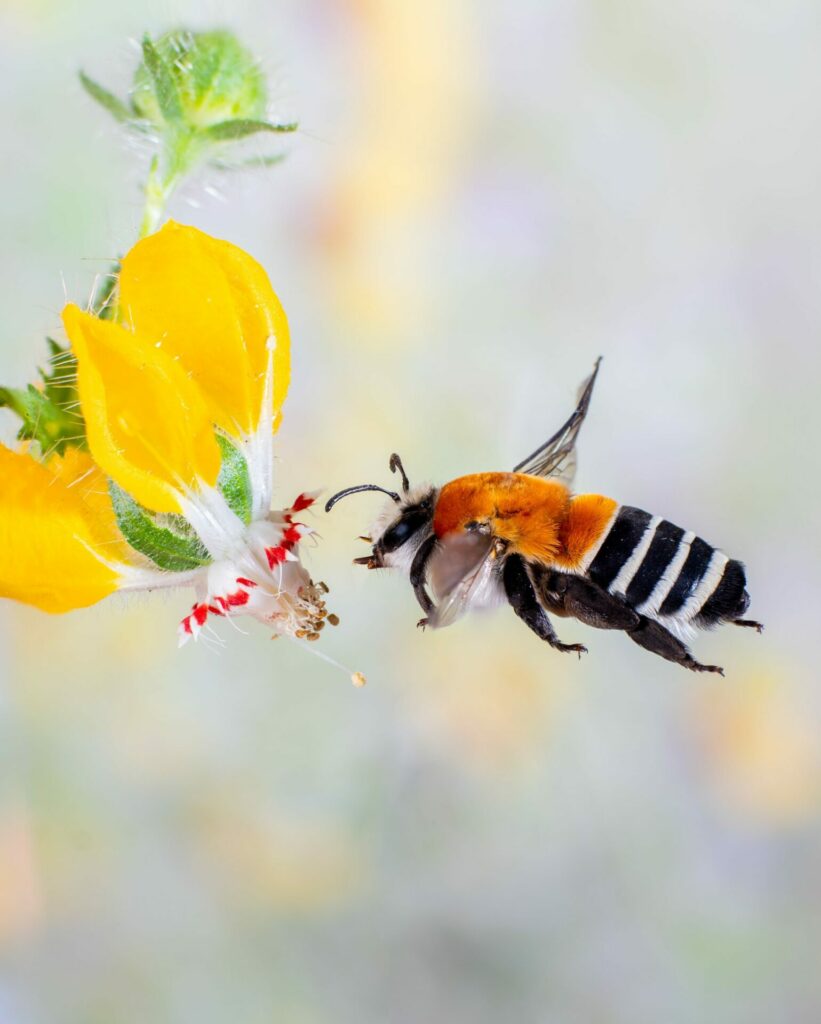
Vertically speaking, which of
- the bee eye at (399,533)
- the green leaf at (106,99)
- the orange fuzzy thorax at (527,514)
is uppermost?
the green leaf at (106,99)

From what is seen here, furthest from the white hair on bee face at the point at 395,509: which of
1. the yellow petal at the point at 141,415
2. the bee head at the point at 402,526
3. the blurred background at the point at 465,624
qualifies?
the blurred background at the point at 465,624

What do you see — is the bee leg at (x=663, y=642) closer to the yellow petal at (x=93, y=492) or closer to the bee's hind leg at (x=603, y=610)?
the bee's hind leg at (x=603, y=610)

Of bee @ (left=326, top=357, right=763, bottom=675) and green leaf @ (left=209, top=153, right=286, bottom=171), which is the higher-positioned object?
green leaf @ (left=209, top=153, right=286, bottom=171)

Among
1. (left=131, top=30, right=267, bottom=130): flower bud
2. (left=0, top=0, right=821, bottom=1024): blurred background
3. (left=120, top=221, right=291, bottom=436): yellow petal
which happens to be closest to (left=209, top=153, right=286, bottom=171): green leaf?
(left=131, top=30, right=267, bottom=130): flower bud

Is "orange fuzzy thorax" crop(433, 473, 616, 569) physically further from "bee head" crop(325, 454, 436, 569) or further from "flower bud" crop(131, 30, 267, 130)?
"flower bud" crop(131, 30, 267, 130)

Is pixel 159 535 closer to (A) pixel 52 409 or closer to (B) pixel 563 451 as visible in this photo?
(A) pixel 52 409

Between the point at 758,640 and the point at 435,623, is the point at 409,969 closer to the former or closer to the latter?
the point at 758,640
